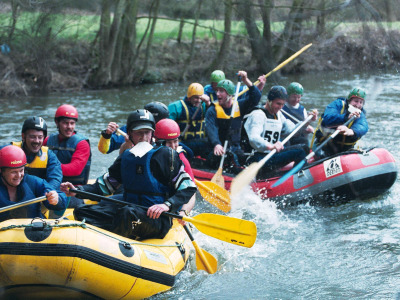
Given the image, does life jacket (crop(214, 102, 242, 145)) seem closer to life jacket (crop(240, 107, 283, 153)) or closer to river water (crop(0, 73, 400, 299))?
life jacket (crop(240, 107, 283, 153))

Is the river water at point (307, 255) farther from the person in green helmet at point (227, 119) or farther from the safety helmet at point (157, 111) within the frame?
the safety helmet at point (157, 111)

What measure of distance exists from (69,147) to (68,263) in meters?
2.32

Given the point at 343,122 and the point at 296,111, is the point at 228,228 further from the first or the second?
the point at 296,111

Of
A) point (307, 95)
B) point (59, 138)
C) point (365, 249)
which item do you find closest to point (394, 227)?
point (365, 249)

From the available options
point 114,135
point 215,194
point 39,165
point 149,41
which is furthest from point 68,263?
point 149,41

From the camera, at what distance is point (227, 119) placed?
7.70 m

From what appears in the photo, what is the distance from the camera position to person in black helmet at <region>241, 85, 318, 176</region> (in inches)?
279

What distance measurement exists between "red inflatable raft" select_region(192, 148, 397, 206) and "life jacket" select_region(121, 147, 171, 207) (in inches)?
112

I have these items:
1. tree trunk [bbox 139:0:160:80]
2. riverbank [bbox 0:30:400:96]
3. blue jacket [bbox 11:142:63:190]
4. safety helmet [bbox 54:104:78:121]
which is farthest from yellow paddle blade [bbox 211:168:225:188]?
tree trunk [bbox 139:0:160:80]

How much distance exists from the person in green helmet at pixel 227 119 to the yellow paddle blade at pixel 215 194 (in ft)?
2.78

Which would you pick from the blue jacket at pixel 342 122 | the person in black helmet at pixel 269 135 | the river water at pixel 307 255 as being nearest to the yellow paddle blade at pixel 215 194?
the river water at pixel 307 255

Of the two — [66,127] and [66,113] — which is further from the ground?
[66,113]

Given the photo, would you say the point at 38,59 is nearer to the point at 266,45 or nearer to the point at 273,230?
the point at 266,45

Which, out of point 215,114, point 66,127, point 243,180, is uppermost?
point 215,114
